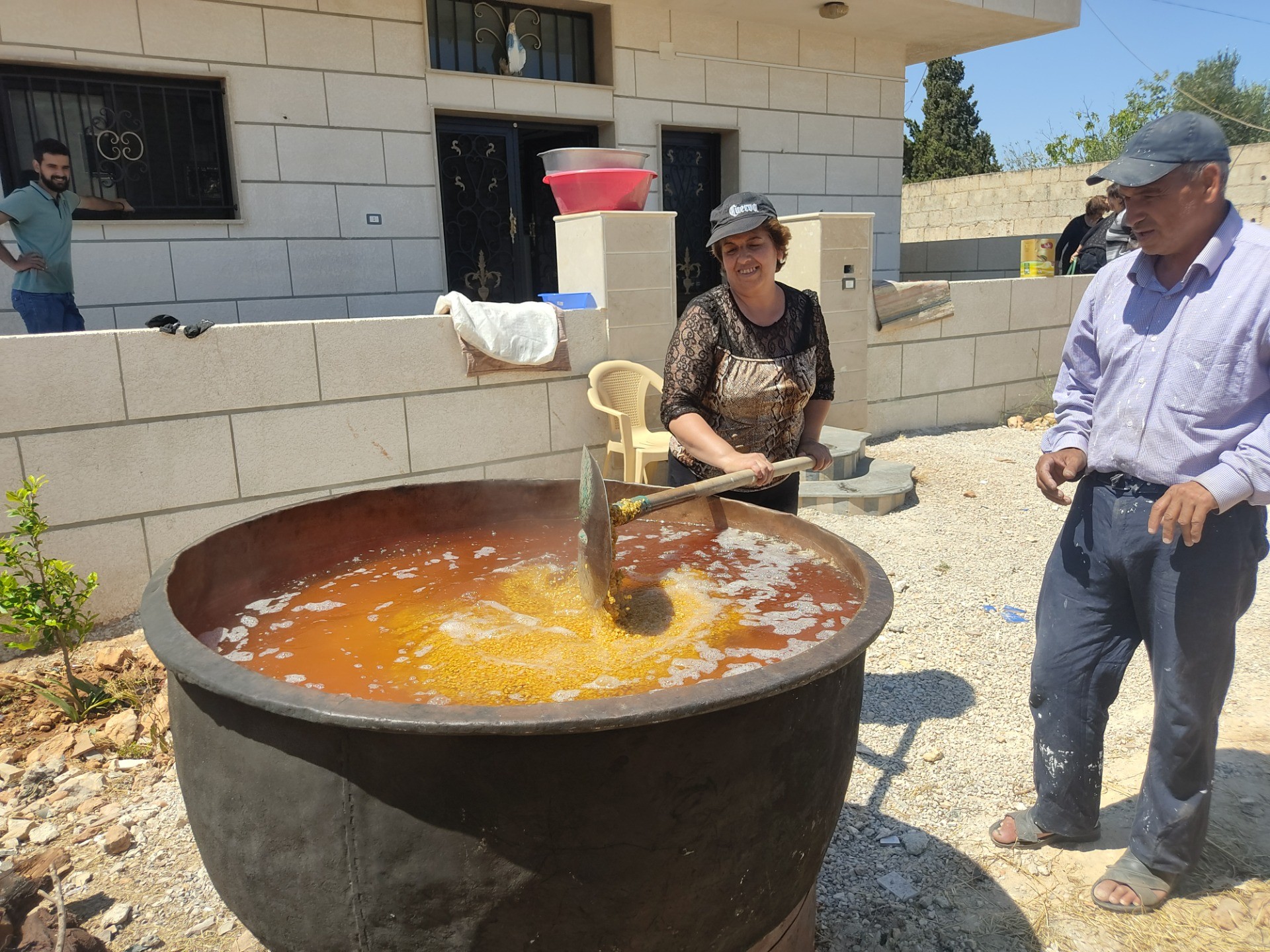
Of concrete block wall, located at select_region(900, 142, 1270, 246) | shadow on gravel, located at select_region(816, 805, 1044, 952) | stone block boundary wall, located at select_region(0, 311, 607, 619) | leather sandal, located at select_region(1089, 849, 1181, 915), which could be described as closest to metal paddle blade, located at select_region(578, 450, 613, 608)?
shadow on gravel, located at select_region(816, 805, 1044, 952)

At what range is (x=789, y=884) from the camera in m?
1.57

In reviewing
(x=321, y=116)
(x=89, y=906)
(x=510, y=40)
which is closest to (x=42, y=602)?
(x=89, y=906)

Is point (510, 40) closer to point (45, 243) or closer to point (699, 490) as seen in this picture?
point (45, 243)

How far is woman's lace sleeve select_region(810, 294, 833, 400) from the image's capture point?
2.98 m

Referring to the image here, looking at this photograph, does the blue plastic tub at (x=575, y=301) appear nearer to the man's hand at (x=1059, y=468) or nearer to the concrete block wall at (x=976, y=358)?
the concrete block wall at (x=976, y=358)

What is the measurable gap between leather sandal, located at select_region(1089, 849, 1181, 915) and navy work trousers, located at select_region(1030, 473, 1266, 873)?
27 millimetres

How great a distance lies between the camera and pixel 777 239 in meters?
2.79

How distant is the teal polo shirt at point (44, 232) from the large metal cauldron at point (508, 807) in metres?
4.59

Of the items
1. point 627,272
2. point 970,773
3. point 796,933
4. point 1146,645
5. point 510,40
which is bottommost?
point 970,773

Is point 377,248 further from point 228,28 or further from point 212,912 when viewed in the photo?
point 212,912

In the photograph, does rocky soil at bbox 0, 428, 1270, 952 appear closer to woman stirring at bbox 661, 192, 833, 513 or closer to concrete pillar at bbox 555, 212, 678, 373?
woman stirring at bbox 661, 192, 833, 513

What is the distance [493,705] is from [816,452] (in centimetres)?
191

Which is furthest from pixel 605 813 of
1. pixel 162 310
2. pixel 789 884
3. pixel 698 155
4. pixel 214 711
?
pixel 698 155

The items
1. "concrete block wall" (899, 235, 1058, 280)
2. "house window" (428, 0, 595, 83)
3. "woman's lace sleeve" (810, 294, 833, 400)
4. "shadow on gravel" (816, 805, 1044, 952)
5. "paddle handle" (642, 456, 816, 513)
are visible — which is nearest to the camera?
"shadow on gravel" (816, 805, 1044, 952)
